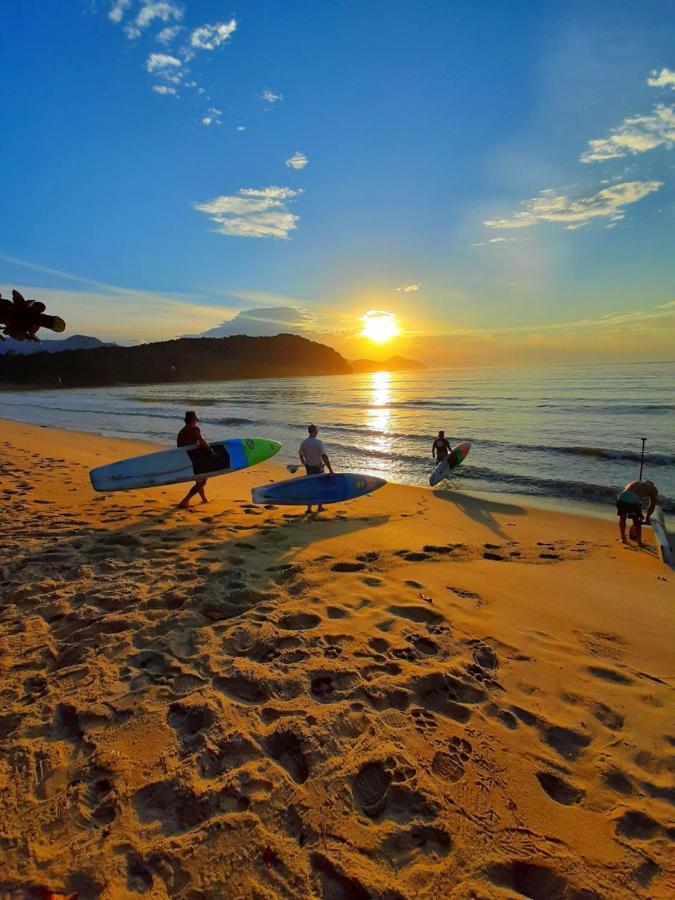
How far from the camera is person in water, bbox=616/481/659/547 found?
7.48m

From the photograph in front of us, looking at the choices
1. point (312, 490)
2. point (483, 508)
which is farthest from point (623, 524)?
point (312, 490)

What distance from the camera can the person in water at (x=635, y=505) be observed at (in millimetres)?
7482

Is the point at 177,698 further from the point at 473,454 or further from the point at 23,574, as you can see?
the point at 473,454

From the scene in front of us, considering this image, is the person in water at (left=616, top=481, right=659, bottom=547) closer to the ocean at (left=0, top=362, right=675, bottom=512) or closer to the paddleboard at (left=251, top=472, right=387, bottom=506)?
the ocean at (left=0, top=362, right=675, bottom=512)

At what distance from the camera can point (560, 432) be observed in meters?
20.8

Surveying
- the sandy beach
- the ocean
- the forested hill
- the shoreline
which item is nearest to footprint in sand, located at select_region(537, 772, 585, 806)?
the sandy beach

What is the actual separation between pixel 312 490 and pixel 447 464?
18.4 ft

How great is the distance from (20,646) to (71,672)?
2.43ft

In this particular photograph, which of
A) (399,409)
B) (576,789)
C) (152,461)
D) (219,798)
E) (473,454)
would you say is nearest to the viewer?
(219,798)

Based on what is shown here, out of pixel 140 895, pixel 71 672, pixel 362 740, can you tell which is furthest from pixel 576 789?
pixel 71 672

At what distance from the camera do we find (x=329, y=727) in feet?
9.81

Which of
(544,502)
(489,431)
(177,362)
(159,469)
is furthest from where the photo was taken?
(177,362)

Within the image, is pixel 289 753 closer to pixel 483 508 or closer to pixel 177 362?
pixel 483 508

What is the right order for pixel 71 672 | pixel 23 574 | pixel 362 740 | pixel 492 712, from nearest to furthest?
1. pixel 362 740
2. pixel 492 712
3. pixel 71 672
4. pixel 23 574
